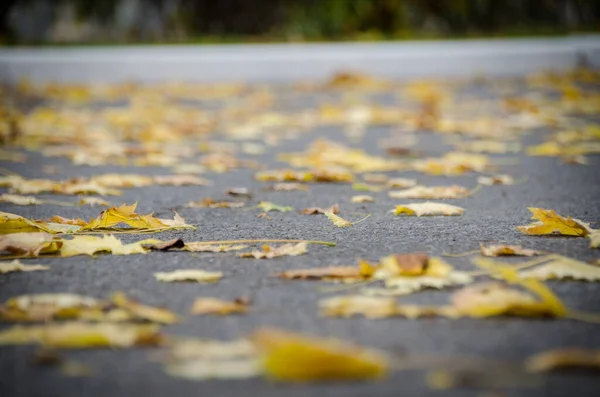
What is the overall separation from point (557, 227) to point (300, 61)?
21.8 feet

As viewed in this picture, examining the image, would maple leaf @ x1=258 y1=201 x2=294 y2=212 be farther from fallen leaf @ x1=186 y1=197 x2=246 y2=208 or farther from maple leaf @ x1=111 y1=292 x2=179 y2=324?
maple leaf @ x1=111 y1=292 x2=179 y2=324

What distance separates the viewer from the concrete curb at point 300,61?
328 inches

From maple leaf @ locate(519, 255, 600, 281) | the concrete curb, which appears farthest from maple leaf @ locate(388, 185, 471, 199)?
the concrete curb

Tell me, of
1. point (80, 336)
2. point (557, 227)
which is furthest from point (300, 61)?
point (80, 336)

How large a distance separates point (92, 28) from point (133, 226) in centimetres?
912

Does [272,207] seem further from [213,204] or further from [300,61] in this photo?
[300,61]

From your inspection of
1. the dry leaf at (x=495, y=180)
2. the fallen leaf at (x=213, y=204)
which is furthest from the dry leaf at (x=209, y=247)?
the dry leaf at (x=495, y=180)

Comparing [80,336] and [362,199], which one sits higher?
[80,336]

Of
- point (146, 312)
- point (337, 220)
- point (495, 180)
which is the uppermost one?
point (146, 312)

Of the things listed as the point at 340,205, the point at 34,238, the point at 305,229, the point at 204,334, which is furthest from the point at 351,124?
the point at 204,334

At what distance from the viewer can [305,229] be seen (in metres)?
2.38

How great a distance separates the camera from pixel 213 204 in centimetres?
282

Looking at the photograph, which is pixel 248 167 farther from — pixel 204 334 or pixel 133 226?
pixel 204 334

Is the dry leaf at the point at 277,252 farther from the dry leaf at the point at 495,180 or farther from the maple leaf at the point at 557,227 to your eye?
the dry leaf at the point at 495,180
